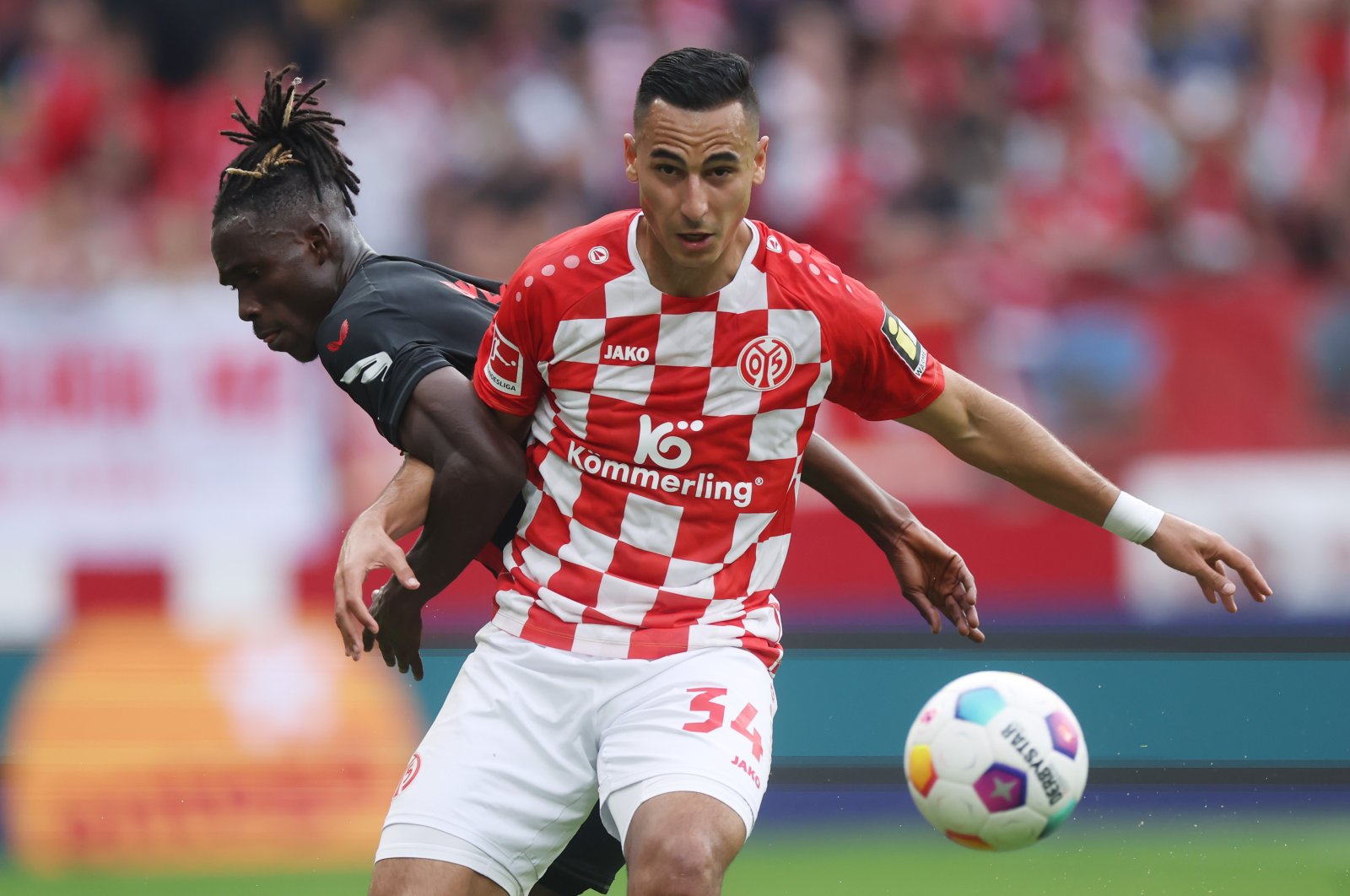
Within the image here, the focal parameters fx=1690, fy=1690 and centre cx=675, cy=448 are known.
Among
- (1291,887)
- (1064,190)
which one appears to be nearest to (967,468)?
(1291,887)

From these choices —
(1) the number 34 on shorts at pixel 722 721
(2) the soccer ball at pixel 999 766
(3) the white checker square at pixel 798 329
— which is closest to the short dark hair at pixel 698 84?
(3) the white checker square at pixel 798 329

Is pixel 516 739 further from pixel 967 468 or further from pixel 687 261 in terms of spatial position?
pixel 967 468

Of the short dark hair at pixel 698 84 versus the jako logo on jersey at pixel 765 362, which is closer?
the short dark hair at pixel 698 84

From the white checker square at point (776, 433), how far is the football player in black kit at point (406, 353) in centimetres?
53

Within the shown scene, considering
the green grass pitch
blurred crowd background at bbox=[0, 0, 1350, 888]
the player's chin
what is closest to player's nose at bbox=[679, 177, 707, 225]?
the player's chin

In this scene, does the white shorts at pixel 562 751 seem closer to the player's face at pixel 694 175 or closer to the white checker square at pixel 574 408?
the white checker square at pixel 574 408

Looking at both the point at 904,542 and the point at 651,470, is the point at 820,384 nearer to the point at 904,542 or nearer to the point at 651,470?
the point at 651,470

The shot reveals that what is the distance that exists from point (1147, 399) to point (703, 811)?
14.3 ft

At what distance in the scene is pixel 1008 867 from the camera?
6.33 metres

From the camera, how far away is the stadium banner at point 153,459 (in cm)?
714

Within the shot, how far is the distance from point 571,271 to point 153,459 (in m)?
3.91

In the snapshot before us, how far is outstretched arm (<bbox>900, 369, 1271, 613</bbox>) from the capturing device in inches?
160

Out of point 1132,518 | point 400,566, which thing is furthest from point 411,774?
point 1132,518

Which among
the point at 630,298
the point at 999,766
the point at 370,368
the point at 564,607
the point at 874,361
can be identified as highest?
the point at 630,298
